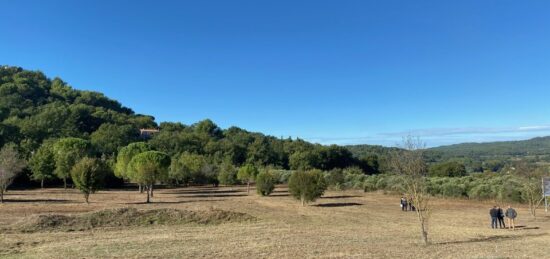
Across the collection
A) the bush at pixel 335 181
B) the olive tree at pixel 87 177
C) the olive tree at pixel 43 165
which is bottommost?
the bush at pixel 335 181

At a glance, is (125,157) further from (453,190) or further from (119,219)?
(453,190)

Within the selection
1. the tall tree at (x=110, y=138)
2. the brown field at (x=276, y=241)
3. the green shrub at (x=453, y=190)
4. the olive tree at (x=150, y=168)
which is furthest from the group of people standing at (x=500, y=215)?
the tall tree at (x=110, y=138)

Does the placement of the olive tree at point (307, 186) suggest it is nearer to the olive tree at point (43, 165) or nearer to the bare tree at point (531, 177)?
the bare tree at point (531, 177)

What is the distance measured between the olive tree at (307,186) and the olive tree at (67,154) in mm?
33095

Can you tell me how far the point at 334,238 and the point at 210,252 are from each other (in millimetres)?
6184

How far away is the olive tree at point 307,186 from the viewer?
135 feet

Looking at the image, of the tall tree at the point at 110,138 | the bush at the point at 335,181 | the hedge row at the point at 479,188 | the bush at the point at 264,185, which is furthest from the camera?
the tall tree at the point at 110,138

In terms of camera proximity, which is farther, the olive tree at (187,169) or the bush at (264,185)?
the olive tree at (187,169)

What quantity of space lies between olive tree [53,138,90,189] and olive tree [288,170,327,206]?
109ft

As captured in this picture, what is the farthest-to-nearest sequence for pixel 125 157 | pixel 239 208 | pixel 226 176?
pixel 226 176
pixel 125 157
pixel 239 208

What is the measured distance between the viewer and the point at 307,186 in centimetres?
4106

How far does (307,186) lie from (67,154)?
36.8 metres

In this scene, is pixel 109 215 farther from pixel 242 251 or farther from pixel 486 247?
pixel 486 247

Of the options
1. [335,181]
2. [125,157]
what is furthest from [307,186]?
[125,157]
